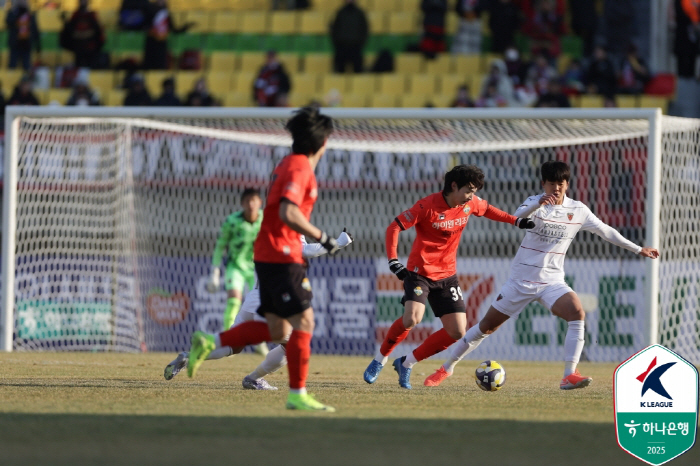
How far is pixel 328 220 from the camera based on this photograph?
1474 centimetres

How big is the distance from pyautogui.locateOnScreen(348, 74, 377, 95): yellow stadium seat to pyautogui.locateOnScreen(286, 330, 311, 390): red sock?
1285 centimetres

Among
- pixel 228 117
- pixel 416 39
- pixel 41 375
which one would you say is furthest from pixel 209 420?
pixel 416 39

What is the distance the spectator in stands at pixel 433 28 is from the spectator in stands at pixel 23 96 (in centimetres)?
707

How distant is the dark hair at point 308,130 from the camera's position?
632cm

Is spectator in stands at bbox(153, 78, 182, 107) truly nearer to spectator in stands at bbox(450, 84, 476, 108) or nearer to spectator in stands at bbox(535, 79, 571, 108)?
spectator in stands at bbox(450, 84, 476, 108)

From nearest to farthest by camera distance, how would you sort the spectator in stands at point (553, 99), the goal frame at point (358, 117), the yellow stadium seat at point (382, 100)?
the goal frame at point (358, 117) → the spectator in stands at point (553, 99) → the yellow stadium seat at point (382, 100)

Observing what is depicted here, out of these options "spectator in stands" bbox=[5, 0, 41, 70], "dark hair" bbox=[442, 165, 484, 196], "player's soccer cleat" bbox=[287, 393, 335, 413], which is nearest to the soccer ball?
"dark hair" bbox=[442, 165, 484, 196]

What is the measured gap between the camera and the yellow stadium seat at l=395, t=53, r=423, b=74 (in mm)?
19266

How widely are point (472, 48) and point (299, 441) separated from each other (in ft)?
49.6

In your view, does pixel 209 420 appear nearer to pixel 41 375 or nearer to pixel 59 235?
pixel 41 375

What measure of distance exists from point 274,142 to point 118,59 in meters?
7.56

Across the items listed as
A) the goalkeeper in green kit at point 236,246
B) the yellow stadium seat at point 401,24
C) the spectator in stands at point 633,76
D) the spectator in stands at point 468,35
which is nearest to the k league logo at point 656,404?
the goalkeeper in green kit at point 236,246

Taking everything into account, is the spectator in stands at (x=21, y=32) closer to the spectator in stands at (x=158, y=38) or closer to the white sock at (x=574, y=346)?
the spectator in stands at (x=158, y=38)

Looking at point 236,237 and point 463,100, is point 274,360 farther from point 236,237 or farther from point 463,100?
point 463,100
